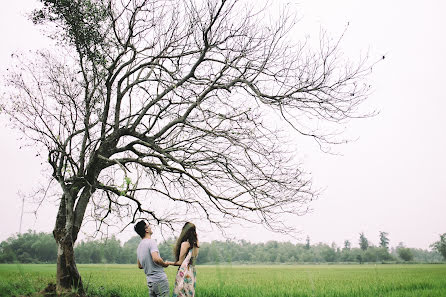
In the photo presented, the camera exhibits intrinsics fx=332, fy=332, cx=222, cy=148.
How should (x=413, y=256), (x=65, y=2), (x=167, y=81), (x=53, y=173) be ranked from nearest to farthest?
(x=65, y=2) → (x=53, y=173) → (x=167, y=81) → (x=413, y=256)

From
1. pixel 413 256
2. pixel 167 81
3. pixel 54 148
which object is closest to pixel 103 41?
pixel 167 81

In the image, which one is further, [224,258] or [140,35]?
[140,35]

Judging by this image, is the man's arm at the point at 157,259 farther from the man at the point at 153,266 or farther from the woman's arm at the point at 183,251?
the woman's arm at the point at 183,251

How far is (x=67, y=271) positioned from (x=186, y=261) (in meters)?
5.33

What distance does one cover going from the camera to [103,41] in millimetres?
9109

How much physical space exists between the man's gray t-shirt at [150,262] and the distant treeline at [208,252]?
0.44 m

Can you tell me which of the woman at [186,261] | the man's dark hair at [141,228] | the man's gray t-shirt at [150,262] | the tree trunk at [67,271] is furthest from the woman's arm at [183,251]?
the tree trunk at [67,271]

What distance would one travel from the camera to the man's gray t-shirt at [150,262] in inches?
207

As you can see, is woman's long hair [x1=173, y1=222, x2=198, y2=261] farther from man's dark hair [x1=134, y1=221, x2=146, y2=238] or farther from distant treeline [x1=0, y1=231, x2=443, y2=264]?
man's dark hair [x1=134, y1=221, x2=146, y2=238]

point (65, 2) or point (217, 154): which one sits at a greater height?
point (65, 2)

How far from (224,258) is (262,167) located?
5593 mm

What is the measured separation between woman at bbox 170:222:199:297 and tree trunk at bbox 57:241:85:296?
4.98 meters

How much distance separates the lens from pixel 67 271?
29.1ft

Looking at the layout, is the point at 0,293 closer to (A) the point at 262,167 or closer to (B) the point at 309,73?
(A) the point at 262,167
